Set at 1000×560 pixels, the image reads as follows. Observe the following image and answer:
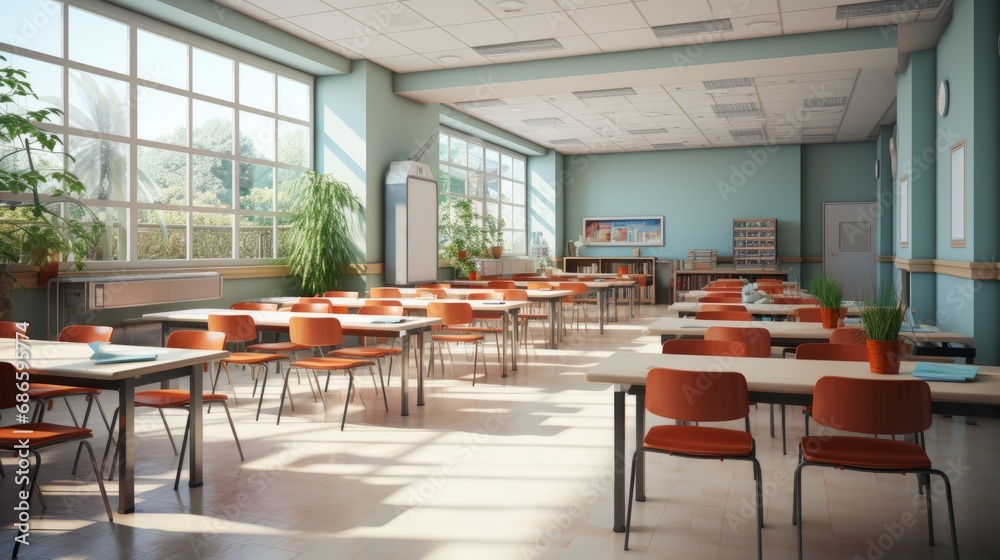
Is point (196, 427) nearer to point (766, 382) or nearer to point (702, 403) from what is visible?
point (702, 403)

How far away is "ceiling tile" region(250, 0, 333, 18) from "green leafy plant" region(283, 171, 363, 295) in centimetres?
204

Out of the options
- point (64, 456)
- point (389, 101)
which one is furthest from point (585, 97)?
point (64, 456)

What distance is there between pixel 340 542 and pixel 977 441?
3963 millimetres

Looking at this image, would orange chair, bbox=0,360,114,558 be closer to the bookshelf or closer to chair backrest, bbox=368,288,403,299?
chair backrest, bbox=368,288,403,299

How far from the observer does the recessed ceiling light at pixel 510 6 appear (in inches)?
272

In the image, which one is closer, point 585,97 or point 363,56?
point 363,56

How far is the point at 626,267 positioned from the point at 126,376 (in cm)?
1317

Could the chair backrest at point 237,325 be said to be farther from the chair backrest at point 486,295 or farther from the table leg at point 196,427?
the chair backrest at point 486,295

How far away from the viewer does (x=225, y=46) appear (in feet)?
25.6

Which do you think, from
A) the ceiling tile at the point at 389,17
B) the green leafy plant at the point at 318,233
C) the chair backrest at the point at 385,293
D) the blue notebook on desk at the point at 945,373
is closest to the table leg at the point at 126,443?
the blue notebook on desk at the point at 945,373

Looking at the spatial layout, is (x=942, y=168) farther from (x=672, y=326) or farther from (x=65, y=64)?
(x=65, y=64)

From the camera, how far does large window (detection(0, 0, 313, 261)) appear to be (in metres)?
6.19

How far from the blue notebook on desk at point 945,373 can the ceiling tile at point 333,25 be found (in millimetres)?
6210

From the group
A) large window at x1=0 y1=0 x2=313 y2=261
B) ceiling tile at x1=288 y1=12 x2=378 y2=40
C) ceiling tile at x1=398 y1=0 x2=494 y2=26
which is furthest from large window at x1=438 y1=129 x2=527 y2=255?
ceiling tile at x1=398 y1=0 x2=494 y2=26
